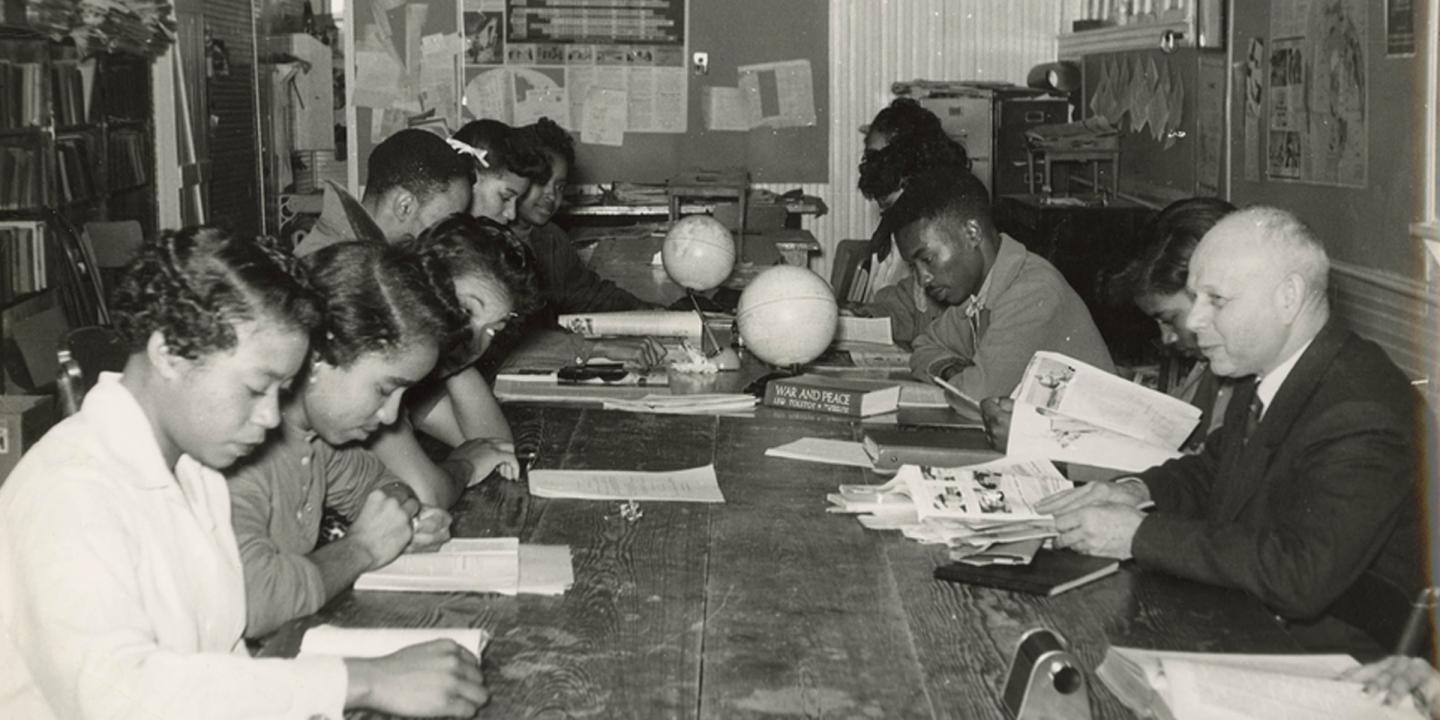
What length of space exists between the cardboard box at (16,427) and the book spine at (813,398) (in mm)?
2215

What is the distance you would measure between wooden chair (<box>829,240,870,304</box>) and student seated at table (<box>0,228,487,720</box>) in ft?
15.3

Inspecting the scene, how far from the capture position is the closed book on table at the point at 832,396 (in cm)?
359

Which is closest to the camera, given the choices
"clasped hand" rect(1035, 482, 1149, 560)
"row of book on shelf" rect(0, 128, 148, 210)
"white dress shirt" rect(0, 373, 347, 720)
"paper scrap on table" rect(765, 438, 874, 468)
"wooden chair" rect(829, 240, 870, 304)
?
"white dress shirt" rect(0, 373, 347, 720)

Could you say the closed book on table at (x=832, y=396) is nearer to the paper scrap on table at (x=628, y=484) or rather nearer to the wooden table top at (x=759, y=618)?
the paper scrap on table at (x=628, y=484)

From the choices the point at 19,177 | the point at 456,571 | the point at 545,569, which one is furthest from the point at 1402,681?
the point at 19,177

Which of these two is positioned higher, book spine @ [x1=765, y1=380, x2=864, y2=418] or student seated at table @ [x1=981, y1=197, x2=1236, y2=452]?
student seated at table @ [x1=981, y1=197, x2=1236, y2=452]

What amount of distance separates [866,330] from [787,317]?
3.25 ft

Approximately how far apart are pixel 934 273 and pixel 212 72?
5.69m

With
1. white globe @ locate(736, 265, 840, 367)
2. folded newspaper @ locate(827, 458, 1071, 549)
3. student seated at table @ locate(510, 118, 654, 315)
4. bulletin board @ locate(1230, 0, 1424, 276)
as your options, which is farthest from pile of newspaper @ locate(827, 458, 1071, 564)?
student seated at table @ locate(510, 118, 654, 315)

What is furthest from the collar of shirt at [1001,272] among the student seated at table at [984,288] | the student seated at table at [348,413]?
the student seated at table at [348,413]

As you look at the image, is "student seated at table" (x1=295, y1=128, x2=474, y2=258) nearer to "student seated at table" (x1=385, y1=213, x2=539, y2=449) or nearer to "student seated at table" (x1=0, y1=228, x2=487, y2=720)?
"student seated at table" (x1=385, y1=213, x2=539, y2=449)

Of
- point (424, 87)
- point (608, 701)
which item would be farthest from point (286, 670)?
point (424, 87)

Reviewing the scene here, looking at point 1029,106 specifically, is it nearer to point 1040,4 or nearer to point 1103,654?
point 1040,4

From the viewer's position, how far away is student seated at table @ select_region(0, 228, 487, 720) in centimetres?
163
